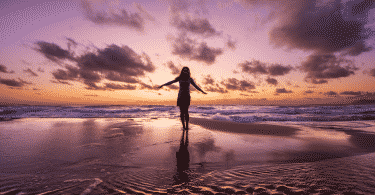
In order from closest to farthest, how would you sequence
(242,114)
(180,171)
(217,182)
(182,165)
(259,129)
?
(217,182) → (180,171) → (182,165) → (259,129) → (242,114)

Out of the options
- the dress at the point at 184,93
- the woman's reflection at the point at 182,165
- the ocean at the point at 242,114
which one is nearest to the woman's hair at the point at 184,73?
the dress at the point at 184,93

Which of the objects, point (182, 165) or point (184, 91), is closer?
point (182, 165)

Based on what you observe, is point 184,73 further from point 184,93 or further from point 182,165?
point 182,165

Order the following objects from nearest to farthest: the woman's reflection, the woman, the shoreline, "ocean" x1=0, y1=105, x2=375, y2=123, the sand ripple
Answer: the sand ripple, the woman's reflection, the shoreline, the woman, "ocean" x1=0, y1=105, x2=375, y2=123

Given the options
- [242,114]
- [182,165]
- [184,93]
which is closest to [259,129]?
[184,93]

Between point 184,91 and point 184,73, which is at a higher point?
point 184,73

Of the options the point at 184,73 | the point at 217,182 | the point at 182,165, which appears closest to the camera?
the point at 217,182

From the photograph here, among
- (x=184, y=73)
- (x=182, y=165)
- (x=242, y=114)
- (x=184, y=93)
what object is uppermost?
(x=184, y=73)

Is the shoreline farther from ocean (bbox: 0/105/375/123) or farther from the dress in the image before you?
ocean (bbox: 0/105/375/123)

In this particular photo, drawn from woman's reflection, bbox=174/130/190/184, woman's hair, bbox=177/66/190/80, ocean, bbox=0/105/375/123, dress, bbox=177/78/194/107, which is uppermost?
woman's hair, bbox=177/66/190/80

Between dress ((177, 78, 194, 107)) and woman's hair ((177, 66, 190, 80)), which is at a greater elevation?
woman's hair ((177, 66, 190, 80))

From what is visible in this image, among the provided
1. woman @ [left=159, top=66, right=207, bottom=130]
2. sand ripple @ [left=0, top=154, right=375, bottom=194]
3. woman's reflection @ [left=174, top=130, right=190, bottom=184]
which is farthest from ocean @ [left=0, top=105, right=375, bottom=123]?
sand ripple @ [left=0, top=154, right=375, bottom=194]

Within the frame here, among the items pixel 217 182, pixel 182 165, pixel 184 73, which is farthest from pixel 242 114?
pixel 217 182

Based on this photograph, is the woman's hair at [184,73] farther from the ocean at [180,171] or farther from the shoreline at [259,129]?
the ocean at [180,171]
